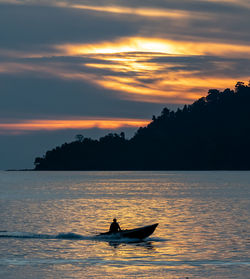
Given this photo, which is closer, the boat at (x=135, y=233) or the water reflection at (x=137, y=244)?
the water reflection at (x=137, y=244)

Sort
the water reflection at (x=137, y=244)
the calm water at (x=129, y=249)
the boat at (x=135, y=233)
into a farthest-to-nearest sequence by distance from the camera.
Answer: the boat at (x=135, y=233) → the water reflection at (x=137, y=244) → the calm water at (x=129, y=249)

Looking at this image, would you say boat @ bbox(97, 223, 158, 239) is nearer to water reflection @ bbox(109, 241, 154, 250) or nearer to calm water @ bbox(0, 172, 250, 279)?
water reflection @ bbox(109, 241, 154, 250)

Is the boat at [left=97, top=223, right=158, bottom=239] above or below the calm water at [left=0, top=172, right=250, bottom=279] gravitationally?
above

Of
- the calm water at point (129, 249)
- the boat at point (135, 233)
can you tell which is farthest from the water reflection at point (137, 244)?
the boat at point (135, 233)

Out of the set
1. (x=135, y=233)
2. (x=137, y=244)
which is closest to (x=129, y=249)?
(x=137, y=244)

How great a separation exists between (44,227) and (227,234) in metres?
23.6

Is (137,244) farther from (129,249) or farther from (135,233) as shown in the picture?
(129,249)

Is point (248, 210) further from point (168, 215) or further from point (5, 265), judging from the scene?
point (5, 265)

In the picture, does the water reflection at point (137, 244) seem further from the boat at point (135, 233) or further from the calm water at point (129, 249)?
the boat at point (135, 233)

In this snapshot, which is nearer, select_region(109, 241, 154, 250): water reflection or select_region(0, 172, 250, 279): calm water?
select_region(0, 172, 250, 279): calm water

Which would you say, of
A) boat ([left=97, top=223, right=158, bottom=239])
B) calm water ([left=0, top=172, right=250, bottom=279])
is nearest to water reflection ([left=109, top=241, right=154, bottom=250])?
calm water ([left=0, top=172, right=250, bottom=279])

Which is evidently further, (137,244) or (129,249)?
(137,244)

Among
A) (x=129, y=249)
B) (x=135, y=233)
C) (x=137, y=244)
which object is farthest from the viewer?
(x=135, y=233)

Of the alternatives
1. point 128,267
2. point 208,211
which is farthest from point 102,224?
point 128,267
